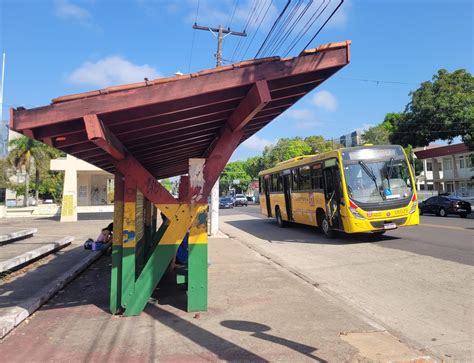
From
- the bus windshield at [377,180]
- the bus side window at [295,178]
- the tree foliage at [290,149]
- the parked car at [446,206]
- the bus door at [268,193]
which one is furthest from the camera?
the tree foliage at [290,149]

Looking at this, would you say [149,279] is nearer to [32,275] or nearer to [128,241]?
[128,241]

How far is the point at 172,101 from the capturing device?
485 cm

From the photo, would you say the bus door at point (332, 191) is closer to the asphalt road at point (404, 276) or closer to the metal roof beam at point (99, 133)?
the asphalt road at point (404, 276)

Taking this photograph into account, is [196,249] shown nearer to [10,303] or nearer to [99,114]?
[99,114]

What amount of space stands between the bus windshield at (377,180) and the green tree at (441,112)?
18.2 m

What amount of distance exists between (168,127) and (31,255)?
19.5 ft

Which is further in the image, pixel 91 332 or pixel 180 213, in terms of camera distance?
pixel 180 213

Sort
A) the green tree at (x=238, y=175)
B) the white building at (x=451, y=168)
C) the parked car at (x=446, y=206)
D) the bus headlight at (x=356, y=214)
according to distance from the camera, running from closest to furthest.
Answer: the bus headlight at (x=356, y=214)
the parked car at (x=446, y=206)
the white building at (x=451, y=168)
the green tree at (x=238, y=175)

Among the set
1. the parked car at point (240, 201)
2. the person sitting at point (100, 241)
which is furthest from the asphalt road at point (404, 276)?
the parked car at point (240, 201)

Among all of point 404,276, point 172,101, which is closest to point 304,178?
point 404,276

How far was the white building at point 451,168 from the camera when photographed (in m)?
42.2

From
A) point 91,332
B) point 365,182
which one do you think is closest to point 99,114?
point 91,332

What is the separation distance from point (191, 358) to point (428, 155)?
152 ft

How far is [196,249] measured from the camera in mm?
5762
